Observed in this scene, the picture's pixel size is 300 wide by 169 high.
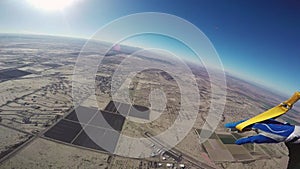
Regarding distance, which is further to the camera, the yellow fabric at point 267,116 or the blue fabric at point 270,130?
the yellow fabric at point 267,116

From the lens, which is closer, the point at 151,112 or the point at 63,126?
the point at 63,126

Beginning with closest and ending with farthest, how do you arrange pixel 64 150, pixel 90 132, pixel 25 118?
1. pixel 64 150
2. pixel 90 132
3. pixel 25 118

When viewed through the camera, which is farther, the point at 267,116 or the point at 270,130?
the point at 267,116

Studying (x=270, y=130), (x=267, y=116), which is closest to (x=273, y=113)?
(x=267, y=116)

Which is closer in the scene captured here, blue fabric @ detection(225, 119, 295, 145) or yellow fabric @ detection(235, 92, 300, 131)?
blue fabric @ detection(225, 119, 295, 145)

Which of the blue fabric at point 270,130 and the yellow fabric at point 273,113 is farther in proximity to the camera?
the yellow fabric at point 273,113

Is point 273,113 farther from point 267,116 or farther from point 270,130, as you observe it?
point 270,130

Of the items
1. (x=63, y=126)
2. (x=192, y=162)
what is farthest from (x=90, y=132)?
(x=192, y=162)

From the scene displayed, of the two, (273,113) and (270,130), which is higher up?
(273,113)

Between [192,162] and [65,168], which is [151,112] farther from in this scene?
[65,168]

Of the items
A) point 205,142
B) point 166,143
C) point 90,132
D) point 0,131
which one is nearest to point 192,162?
point 166,143

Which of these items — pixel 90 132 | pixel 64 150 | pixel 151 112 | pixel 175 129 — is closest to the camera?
pixel 64 150
